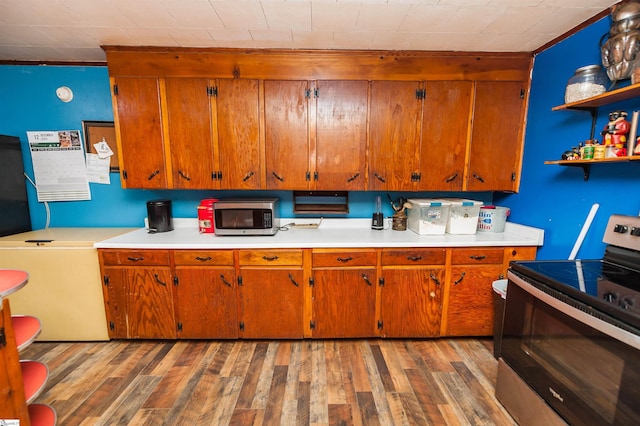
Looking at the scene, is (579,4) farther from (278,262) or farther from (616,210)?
(278,262)

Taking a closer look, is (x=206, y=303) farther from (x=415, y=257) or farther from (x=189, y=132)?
(x=415, y=257)

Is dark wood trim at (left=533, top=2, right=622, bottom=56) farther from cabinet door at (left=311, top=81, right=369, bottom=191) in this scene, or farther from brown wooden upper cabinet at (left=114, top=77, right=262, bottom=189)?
brown wooden upper cabinet at (left=114, top=77, right=262, bottom=189)

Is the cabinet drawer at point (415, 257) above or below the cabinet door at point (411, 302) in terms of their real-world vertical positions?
above

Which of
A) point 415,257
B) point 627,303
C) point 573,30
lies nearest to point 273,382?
point 415,257

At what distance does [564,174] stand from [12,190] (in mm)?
Result: 4356

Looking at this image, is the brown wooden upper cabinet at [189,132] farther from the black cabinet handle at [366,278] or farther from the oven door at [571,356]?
the oven door at [571,356]

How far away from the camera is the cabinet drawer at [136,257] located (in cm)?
203

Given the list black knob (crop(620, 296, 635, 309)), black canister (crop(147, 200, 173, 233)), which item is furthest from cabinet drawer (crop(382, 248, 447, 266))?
black canister (crop(147, 200, 173, 233))

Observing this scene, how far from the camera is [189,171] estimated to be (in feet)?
7.22

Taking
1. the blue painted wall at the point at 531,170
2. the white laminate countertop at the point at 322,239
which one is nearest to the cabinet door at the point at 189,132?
the blue painted wall at the point at 531,170

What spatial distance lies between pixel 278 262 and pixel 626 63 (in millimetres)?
2372

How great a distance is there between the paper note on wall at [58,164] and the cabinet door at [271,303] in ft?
6.18

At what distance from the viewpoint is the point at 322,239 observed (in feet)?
6.98

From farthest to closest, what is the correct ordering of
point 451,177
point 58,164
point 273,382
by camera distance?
point 58,164 < point 451,177 < point 273,382
